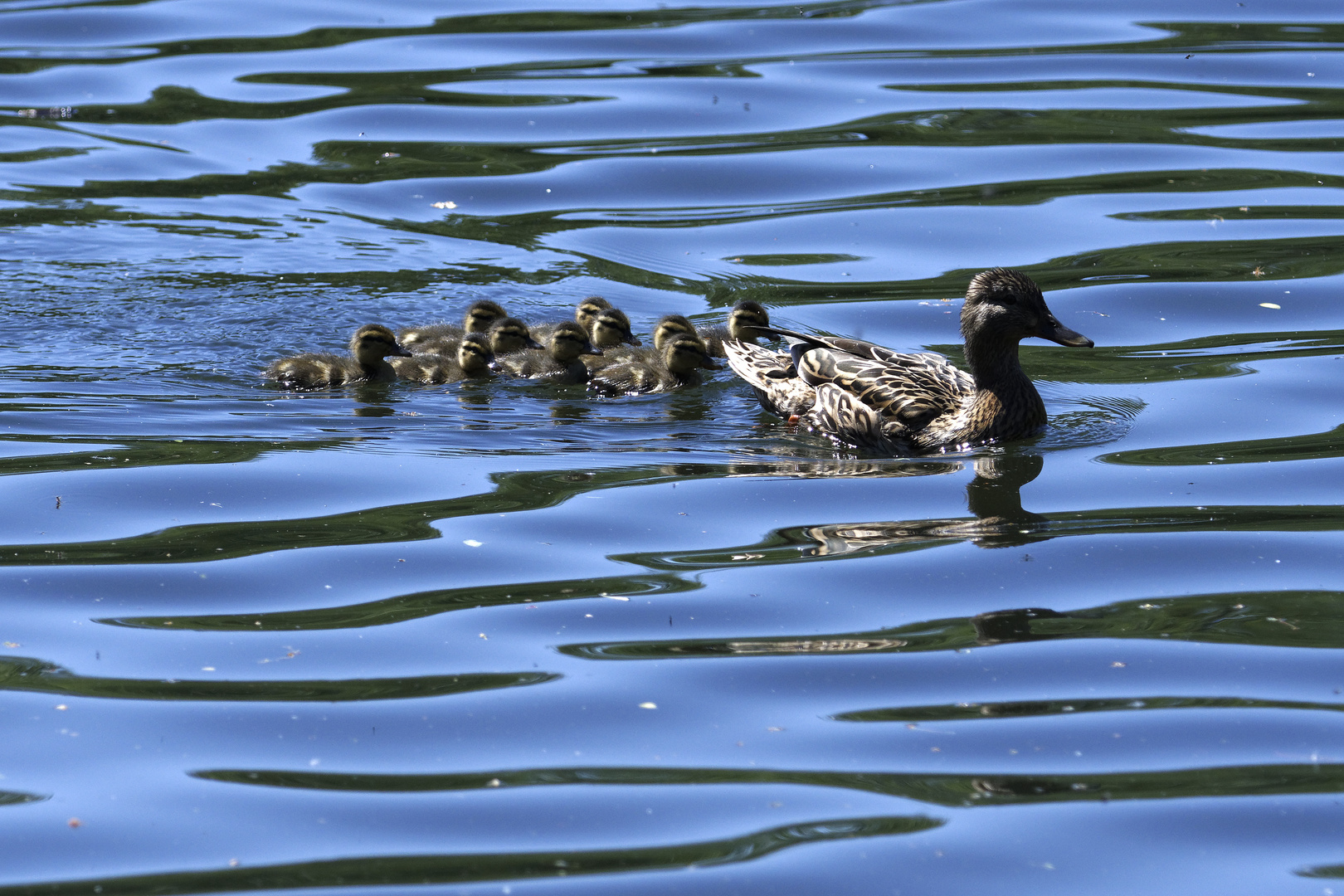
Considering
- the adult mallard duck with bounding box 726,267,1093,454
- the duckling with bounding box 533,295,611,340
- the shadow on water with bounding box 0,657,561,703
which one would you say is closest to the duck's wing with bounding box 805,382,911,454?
the adult mallard duck with bounding box 726,267,1093,454

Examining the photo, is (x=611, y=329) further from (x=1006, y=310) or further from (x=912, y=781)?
(x=912, y=781)

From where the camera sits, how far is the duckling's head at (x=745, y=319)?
8.71 meters

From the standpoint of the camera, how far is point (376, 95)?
42.9ft

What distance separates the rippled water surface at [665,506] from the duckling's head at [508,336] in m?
0.26

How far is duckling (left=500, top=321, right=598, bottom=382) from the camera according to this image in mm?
8445

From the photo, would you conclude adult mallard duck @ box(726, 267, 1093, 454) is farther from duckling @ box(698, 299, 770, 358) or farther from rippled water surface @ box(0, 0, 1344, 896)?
duckling @ box(698, 299, 770, 358)

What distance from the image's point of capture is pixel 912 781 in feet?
14.0

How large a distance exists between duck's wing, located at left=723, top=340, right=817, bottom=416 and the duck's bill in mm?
998

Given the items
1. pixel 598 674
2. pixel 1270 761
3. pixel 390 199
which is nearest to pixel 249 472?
pixel 598 674

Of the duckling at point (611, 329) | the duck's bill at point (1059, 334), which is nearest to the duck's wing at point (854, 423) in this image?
the duck's bill at point (1059, 334)

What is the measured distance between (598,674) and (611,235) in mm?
6057

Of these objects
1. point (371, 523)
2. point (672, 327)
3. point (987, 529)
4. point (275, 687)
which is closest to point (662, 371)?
point (672, 327)

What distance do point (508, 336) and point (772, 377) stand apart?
134cm

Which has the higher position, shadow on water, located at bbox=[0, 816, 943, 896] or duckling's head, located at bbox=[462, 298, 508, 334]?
duckling's head, located at bbox=[462, 298, 508, 334]
